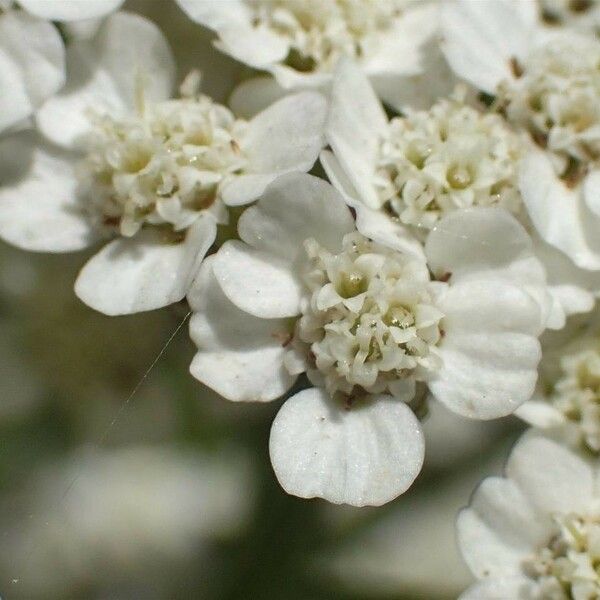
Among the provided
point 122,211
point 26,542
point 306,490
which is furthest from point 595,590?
point 26,542

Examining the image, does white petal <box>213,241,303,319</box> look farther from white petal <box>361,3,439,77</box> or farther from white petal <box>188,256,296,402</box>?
white petal <box>361,3,439,77</box>

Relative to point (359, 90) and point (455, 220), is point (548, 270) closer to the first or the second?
Result: point (455, 220)

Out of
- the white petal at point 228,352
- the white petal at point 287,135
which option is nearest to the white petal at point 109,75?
the white petal at point 287,135

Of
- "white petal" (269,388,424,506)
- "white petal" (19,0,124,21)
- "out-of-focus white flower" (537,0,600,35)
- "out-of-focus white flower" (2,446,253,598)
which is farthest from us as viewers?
"out-of-focus white flower" (2,446,253,598)

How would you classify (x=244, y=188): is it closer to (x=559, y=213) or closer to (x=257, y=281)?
(x=257, y=281)

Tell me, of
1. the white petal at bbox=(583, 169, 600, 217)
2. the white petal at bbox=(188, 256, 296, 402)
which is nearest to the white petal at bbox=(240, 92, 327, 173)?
the white petal at bbox=(188, 256, 296, 402)

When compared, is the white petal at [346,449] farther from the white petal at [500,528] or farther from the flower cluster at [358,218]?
the white petal at [500,528]

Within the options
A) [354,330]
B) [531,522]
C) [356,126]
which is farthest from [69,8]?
[531,522]
